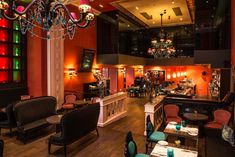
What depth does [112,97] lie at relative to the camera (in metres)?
6.79

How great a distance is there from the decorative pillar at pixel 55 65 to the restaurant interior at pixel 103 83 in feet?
0.14

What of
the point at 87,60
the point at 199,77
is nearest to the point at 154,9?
the point at 87,60

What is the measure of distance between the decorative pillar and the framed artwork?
1.51 meters

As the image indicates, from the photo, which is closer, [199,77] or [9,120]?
[9,120]

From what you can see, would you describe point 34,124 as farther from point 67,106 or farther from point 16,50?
point 16,50

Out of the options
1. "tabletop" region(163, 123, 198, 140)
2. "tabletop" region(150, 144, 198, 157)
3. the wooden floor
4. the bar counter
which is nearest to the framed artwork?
the bar counter

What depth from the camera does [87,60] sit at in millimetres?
9656

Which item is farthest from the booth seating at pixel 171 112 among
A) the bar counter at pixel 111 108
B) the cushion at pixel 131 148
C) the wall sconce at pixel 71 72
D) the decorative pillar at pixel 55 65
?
the wall sconce at pixel 71 72

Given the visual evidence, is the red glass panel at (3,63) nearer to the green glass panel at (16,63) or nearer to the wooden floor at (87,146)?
the green glass panel at (16,63)

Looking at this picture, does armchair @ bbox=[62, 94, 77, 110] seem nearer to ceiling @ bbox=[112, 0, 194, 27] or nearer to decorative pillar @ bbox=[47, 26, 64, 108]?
decorative pillar @ bbox=[47, 26, 64, 108]

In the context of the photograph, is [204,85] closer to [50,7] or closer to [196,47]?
[196,47]

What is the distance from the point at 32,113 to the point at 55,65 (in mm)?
2692

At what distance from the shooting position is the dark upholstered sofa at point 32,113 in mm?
5009

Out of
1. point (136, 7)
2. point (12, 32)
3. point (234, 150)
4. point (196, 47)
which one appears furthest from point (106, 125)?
point (136, 7)
